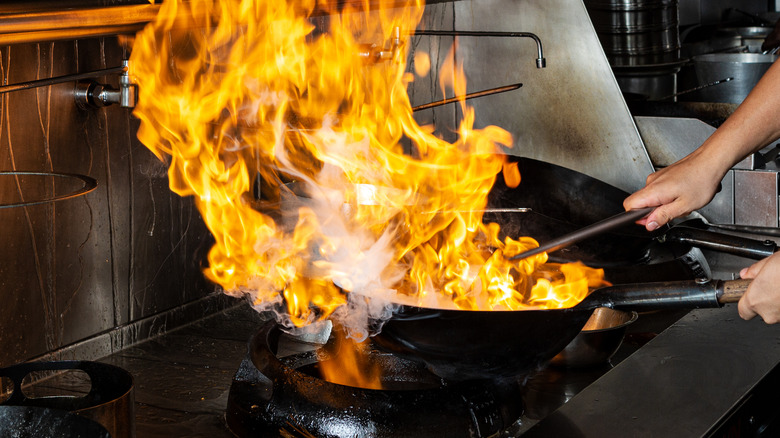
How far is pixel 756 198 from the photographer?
2424 mm

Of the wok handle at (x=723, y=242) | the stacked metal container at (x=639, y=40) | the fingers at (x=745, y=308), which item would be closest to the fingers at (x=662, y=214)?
the wok handle at (x=723, y=242)

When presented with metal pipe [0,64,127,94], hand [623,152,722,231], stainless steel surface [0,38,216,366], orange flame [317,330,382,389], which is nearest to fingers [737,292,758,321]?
hand [623,152,722,231]

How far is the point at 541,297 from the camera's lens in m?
1.52

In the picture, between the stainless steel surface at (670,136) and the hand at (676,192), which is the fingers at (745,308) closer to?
the hand at (676,192)

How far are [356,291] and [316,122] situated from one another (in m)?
0.82

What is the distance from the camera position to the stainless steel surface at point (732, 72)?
3.54 m

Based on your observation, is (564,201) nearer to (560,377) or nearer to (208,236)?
(560,377)

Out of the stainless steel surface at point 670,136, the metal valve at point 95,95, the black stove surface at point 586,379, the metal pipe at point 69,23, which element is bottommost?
the black stove surface at point 586,379

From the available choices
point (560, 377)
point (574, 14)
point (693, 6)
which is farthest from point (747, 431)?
point (693, 6)

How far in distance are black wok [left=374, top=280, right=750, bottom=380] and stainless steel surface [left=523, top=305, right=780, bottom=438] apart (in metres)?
0.16

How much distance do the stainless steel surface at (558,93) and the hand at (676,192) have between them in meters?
0.91

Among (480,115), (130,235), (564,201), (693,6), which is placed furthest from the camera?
(693,6)

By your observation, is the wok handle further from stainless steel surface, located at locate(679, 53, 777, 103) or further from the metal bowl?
stainless steel surface, located at locate(679, 53, 777, 103)

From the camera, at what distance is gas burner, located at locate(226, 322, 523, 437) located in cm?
116
